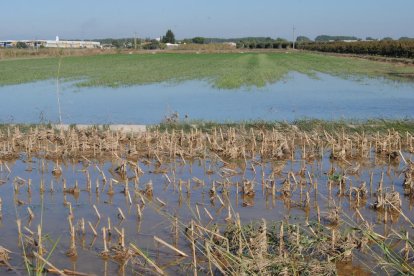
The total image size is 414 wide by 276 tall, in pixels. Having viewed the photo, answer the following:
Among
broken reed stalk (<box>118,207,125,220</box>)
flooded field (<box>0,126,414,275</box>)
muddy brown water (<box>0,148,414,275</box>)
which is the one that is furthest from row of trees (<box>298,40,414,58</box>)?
broken reed stalk (<box>118,207,125,220</box>)

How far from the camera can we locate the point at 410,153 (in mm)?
10250

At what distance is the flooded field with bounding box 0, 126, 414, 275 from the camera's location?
518 cm

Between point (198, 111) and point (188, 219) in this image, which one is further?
point (198, 111)

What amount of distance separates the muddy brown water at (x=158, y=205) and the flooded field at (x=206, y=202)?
23mm

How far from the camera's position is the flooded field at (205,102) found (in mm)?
15711

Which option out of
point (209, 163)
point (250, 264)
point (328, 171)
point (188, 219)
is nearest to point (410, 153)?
point (328, 171)

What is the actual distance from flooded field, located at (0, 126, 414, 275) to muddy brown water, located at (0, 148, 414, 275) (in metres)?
0.02

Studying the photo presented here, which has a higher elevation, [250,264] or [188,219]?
[250,264]

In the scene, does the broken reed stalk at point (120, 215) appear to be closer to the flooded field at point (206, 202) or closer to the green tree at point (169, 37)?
the flooded field at point (206, 202)

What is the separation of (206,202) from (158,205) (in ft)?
2.18

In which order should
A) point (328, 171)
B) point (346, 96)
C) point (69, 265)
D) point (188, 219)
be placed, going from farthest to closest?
point (346, 96), point (328, 171), point (188, 219), point (69, 265)

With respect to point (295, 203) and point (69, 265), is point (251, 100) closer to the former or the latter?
point (295, 203)

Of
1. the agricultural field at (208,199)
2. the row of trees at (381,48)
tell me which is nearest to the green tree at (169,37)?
the row of trees at (381,48)

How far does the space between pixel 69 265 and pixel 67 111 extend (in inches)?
484
